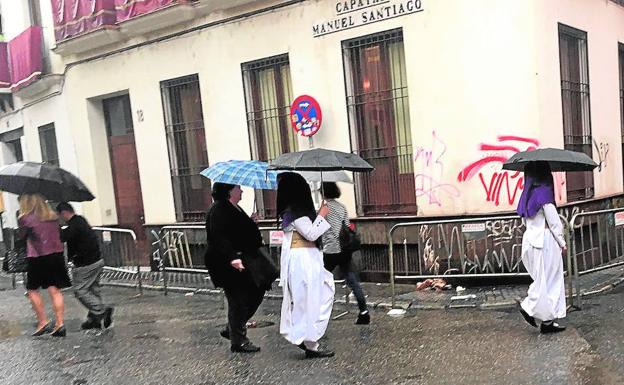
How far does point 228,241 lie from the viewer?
18.7 ft

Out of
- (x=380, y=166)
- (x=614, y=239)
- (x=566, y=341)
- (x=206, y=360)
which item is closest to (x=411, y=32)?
(x=380, y=166)

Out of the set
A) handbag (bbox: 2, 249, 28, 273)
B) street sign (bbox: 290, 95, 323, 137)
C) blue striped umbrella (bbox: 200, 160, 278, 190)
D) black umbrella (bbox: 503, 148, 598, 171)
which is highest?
street sign (bbox: 290, 95, 323, 137)

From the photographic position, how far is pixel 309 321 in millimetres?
5562

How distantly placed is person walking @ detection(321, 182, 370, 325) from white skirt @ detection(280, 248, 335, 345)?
1.23 m

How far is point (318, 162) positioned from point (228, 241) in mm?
1177

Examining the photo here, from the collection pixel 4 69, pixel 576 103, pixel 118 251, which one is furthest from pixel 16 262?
pixel 4 69

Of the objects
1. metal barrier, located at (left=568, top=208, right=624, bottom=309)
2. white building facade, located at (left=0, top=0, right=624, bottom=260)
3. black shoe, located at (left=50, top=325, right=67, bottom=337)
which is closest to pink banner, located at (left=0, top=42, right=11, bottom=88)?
white building facade, located at (left=0, top=0, right=624, bottom=260)

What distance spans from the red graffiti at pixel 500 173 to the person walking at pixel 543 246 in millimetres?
2396

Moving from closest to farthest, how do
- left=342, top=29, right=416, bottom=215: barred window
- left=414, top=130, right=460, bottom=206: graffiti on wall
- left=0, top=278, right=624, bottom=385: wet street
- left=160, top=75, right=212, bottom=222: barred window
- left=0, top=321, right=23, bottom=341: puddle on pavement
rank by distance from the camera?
1. left=0, top=278, right=624, bottom=385: wet street
2. left=0, top=321, right=23, bottom=341: puddle on pavement
3. left=414, top=130, right=460, bottom=206: graffiti on wall
4. left=342, top=29, right=416, bottom=215: barred window
5. left=160, top=75, right=212, bottom=222: barred window

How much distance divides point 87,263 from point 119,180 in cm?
639

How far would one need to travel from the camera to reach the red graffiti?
8352mm

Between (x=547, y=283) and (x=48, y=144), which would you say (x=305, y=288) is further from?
(x=48, y=144)

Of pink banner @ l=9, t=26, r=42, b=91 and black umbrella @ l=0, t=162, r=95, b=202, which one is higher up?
pink banner @ l=9, t=26, r=42, b=91

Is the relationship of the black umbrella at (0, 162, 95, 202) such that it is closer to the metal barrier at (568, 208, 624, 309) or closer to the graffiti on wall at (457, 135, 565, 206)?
the graffiti on wall at (457, 135, 565, 206)
